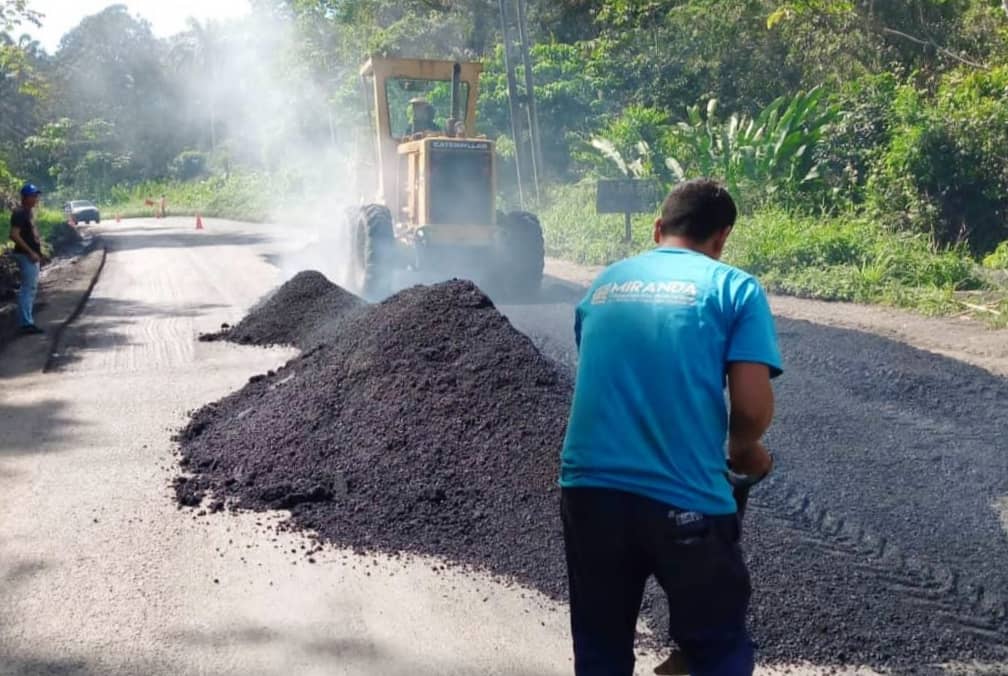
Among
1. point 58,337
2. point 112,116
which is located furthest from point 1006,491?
point 112,116

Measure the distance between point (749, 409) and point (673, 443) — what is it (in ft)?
0.71

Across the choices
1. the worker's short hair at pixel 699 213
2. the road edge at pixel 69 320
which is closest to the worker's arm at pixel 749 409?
the worker's short hair at pixel 699 213

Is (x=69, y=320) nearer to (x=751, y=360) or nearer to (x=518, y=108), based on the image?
(x=751, y=360)

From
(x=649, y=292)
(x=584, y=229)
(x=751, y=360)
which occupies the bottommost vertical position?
(x=584, y=229)

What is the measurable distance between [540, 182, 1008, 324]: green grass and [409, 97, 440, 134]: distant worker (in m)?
5.06

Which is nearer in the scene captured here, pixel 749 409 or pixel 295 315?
pixel 749 409

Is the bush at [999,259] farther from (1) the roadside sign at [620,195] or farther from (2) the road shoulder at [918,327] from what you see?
(1) the roadside sign at [620,195]

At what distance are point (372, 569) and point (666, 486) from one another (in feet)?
8.86

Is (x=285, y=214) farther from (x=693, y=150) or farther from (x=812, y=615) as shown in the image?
(x=812, y=615)

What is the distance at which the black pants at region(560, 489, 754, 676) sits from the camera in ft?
8.66

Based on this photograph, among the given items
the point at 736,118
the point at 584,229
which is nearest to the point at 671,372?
the point at 584,229

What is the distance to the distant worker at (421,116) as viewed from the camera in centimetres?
1464

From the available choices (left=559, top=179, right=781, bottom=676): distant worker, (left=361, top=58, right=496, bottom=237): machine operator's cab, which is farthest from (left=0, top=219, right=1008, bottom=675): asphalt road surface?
(left=361, top=58, right=496, bottom=237): machine operator's cab

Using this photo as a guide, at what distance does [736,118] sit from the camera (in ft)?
72.4
